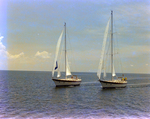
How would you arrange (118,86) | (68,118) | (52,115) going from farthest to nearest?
(118,86) → (52,115) → (68,118)

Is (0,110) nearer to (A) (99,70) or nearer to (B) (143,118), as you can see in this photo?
(B) (143,118)

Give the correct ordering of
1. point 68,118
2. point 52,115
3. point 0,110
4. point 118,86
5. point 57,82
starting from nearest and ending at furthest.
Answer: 1. point 68,118
2. point 52,115
3. point 0,110
4. point 118,86
5. point 57,82

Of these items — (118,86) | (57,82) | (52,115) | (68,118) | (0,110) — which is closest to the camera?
(68,118)

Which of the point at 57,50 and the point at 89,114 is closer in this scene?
the point at 89,114

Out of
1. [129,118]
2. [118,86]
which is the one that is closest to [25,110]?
[129,118]

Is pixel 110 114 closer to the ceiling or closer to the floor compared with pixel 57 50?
closer to the floor

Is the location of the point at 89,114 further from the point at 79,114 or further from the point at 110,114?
the point at 110,114

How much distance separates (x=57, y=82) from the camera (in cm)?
5628

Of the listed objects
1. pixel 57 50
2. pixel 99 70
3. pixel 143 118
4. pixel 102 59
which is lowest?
pixel 143 118

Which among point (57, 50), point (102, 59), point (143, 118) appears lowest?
point (143, 118)

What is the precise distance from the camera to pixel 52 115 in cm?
2420

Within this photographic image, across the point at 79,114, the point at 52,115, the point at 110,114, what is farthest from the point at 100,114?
the point at 52,115

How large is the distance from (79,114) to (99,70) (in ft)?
96.3

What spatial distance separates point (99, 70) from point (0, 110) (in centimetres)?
3319
